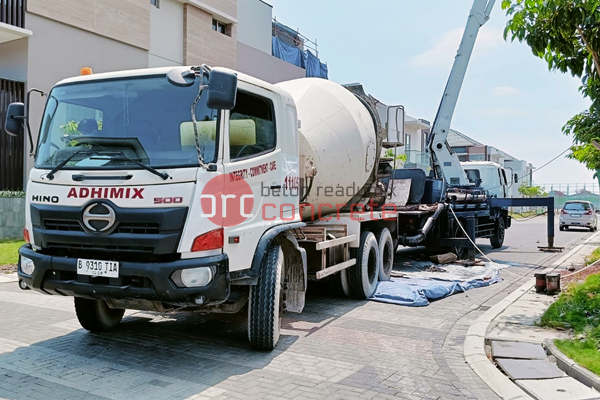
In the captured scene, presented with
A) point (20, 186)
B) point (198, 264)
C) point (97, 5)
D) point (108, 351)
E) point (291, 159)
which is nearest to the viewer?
point (198, 264)

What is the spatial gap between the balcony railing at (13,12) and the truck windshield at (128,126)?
39.6 ft

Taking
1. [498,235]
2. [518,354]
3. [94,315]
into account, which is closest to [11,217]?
[94,315]

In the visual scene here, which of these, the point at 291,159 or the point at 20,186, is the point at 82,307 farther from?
the point at 20,186

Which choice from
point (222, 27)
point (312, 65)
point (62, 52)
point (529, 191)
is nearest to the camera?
point (62, 52)

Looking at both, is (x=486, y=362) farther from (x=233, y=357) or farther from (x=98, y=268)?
(x=98, y=268)

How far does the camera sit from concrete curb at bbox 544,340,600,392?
453 centimetres

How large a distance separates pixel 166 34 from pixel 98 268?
1787 centimetres

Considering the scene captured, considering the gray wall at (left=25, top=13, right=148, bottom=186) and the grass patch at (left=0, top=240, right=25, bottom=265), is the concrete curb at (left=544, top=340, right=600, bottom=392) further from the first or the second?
the gray wall at (left=25, top=13, right=148, bottom=186)

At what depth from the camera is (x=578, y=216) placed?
2709cm

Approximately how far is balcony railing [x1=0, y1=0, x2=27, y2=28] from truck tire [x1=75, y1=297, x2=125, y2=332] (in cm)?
1227

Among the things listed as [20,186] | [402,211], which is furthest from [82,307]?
[20,186]

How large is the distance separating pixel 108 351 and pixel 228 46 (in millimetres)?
20365

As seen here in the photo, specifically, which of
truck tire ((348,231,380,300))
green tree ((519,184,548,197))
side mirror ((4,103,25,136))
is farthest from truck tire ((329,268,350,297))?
green tree ((519,184,548,197))

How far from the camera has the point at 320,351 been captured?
5656 millimetres
